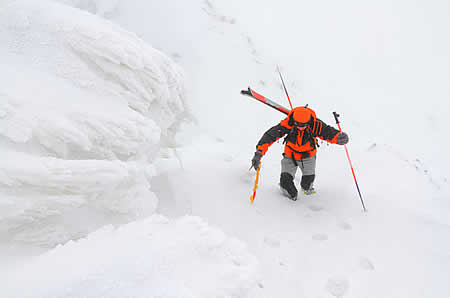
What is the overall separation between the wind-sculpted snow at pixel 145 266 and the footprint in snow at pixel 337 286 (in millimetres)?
1250

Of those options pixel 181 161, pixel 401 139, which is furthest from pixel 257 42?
pixel 181 161

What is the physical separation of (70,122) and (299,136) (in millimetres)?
3236

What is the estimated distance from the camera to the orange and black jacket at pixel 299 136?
4.59 meters

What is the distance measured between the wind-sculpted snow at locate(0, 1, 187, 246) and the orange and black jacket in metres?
1.75

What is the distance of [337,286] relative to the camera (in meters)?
3.34

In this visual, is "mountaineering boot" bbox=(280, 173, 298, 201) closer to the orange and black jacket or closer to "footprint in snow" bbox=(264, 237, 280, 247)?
the orange and black jacket

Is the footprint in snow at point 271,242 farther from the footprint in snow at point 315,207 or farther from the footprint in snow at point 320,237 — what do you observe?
the footprint in snow at point 315,207

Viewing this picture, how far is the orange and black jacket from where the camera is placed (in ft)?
15.0

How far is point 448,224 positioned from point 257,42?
8.88 meters

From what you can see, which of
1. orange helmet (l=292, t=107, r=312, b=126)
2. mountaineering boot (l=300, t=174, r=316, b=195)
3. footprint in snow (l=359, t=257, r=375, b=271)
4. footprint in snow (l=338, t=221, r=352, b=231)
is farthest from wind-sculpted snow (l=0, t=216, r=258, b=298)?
mountaineering boot (l=300, t=174, r=316, b=195)

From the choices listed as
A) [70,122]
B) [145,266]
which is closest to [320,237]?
[145,266]

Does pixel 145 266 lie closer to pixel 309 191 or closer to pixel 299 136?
pixel 299 136

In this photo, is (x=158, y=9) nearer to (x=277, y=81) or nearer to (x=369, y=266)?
(x=277, y=81)

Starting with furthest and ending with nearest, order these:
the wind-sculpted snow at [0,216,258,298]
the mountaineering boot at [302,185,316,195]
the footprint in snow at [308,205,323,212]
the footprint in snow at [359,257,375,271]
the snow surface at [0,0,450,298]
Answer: the mountaineering boot at [302,185,316,195]
the footprint in snow at [308,205,323,212]
the footprint in snow at [359,257,375,271]
the snow surface at [0,0,450,298]
the wind-sculpted snow at [0,216,258,298]
